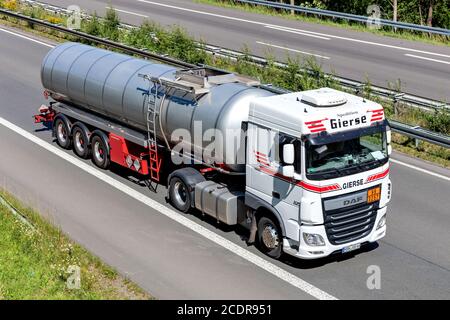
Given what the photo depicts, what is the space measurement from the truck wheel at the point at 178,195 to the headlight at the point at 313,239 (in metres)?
3.50

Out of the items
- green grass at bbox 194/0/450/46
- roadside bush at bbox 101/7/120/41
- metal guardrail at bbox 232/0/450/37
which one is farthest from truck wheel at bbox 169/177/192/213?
green grass at bbox 194/0/450/46

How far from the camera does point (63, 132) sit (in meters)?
18.9

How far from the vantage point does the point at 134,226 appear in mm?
14148

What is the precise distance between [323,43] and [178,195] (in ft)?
60.0

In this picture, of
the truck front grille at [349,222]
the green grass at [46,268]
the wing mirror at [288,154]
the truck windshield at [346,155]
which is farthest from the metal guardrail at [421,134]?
the green grass at [46,268]

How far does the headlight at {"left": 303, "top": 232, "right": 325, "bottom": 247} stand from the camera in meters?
11.9

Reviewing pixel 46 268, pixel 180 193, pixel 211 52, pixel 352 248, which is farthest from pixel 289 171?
pixel 211 52

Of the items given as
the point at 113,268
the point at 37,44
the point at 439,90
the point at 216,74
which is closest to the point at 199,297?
the point at 113,268

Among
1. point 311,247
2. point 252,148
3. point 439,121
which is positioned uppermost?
point 252,148

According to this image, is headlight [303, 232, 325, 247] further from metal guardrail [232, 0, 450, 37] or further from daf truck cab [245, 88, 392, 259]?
metal guardrail [232, 0, 450, 37]

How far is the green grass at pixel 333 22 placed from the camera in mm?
31914

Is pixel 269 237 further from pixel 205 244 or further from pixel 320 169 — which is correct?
pixel 320 169

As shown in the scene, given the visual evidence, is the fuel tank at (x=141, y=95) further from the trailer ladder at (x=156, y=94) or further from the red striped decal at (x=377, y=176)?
the red striped decal at (x=377, y=176)
